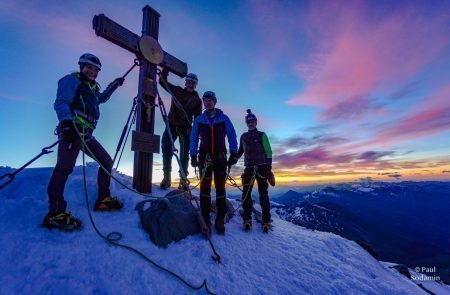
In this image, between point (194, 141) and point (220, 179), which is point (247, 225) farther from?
point (194, 141)

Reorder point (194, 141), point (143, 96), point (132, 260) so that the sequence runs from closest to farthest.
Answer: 1. point (132, 260)
2. point (194, 141)
3. point (143, 96)

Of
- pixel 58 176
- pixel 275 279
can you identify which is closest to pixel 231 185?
pixel 275 279

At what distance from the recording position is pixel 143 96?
7688 mm

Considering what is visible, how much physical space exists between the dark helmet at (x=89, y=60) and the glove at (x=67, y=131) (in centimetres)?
140

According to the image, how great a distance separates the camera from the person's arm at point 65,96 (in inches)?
186

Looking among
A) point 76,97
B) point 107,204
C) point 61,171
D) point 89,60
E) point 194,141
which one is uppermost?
point 89,60

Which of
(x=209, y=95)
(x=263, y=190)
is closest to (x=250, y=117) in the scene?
(x=209, y=95)

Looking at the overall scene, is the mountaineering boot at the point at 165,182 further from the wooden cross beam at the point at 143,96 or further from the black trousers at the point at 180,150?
the wooden cross beam at the point at 143,96

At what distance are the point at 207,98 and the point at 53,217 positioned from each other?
442 cm

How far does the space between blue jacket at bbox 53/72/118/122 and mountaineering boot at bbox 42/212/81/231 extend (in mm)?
1835

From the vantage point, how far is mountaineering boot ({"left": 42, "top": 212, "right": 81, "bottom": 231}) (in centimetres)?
456

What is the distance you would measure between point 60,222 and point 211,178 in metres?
3.41

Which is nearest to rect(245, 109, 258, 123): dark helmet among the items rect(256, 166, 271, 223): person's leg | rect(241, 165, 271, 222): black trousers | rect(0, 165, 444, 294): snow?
rect(241, 165, 271, 222): black trousers

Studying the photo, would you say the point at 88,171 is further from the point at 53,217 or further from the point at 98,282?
the point at 98,282
